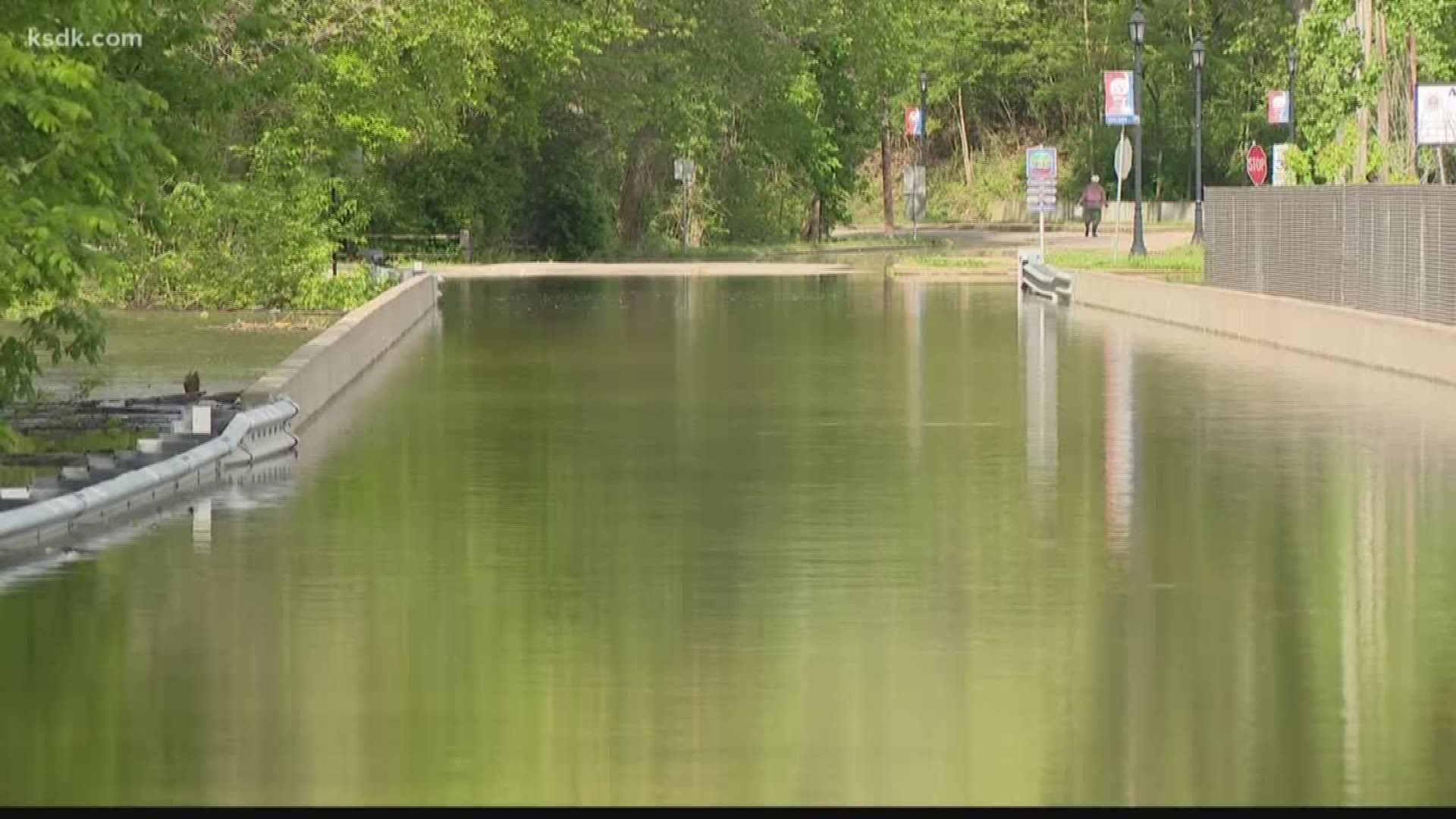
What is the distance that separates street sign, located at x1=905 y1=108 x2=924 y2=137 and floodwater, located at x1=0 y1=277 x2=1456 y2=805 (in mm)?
93263

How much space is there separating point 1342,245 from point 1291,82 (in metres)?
50.0

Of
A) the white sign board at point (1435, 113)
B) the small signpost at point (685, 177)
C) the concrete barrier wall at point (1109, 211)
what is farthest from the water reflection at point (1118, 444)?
the concrete barrier wall at point (1109, 211)

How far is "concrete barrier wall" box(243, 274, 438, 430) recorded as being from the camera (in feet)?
91.8

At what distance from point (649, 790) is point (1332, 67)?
1999 inches

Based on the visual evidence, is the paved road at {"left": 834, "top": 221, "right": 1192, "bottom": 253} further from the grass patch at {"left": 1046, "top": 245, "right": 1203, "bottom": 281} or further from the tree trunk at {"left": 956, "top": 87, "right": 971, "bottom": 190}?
the grass patch at {"left": 1046, "top": 245, "right": 1203, "bottom": 281}

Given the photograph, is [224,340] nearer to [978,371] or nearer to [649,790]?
[978,371]

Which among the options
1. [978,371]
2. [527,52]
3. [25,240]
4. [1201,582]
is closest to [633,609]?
[1201,582]

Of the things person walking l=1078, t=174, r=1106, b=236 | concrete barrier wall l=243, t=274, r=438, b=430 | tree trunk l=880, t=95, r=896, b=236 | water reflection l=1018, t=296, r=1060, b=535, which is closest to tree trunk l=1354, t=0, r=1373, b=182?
water reflection l=1018, t=296, r=1060, b=535

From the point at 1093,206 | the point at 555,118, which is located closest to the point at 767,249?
the point at 555,118

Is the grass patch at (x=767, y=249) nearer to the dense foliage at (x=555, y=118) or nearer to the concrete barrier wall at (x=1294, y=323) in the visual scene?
the dense foliage at (x=555, y=118)

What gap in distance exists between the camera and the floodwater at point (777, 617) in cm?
1135

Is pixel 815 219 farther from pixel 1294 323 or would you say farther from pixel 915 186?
pixel 1294 323

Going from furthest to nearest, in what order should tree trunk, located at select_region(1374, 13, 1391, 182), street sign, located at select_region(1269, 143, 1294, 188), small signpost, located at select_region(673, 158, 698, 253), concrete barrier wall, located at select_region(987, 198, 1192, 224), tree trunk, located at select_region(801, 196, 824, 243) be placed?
concrete barrier wall, located at select_region(987, 198, 1192, 224), tree trunk, located at select_region(801, 196, 824, 243), small signpost, located at select_region(673, 158, 698, 253), street sign, located at select_region(1269, 143, 1294, 188), tree trunk, located at select_region(1374, 13, 1391, 182)

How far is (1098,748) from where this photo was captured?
38.3 ft
